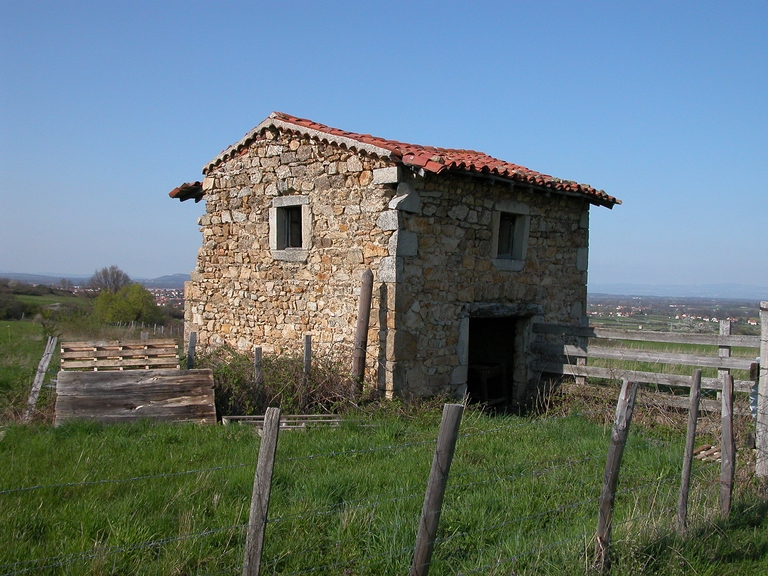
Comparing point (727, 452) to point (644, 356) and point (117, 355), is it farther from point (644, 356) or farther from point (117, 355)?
point (117, 355)

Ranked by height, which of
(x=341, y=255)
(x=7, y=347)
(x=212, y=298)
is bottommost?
(x=7, y=347)

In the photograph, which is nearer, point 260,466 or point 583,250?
point 260,466

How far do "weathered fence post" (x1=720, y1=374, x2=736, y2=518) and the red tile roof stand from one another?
184 inches

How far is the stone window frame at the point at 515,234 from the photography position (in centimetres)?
1016

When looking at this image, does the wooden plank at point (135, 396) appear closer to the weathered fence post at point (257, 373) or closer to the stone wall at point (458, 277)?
the weathered fence post at point (257, 373)

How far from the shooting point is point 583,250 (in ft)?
38.8

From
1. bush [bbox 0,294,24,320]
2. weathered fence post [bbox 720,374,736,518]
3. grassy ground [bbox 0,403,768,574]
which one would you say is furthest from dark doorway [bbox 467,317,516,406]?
bush [bbox 0,294,24,320]

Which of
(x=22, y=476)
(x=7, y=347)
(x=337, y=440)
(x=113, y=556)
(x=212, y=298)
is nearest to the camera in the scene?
(x=113, y=556)

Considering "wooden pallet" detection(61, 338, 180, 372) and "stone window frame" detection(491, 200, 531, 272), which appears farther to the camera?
"stone window frame" detection(491, 200, 531, 272)

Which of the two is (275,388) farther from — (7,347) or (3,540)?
(7,347)

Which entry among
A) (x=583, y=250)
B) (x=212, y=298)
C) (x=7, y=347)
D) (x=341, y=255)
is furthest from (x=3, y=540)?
(x=7, y=347)

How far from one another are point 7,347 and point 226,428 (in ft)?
36.7

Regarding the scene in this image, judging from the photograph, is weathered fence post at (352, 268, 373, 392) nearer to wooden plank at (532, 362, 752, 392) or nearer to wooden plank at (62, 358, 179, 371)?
wooden plank at (62, 358, 179, 371)

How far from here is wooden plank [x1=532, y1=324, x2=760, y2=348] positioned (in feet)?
27.1
